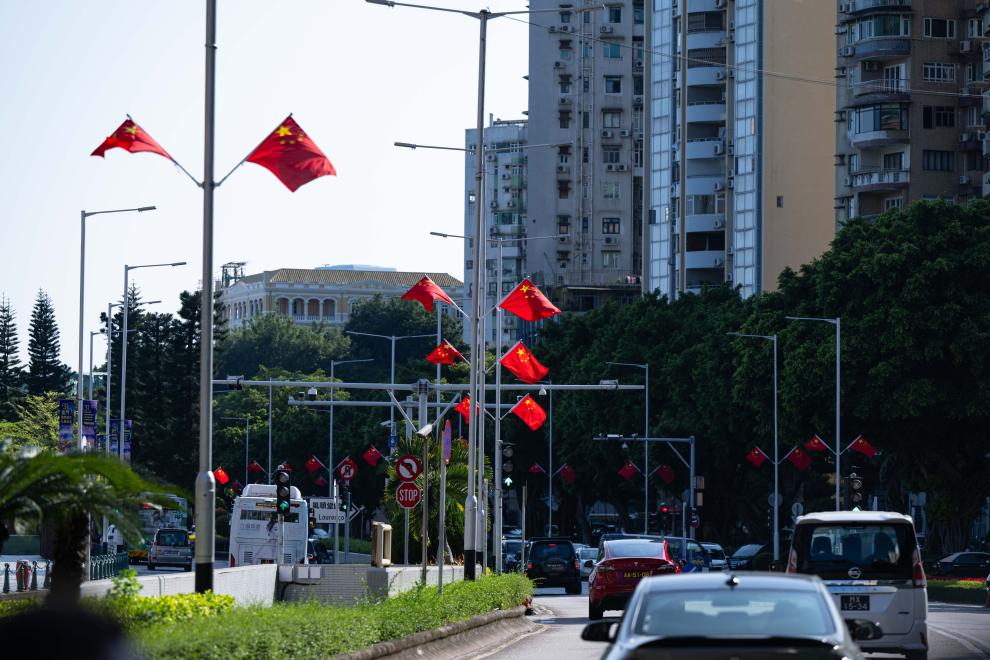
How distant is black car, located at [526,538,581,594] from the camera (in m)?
50.8

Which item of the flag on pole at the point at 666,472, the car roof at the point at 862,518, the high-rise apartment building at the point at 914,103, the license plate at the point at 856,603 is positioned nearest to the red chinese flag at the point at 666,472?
the flag on pole at the point at 666,472

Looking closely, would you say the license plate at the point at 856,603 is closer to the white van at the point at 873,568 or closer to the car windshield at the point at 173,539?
the white van at the point at 873,568

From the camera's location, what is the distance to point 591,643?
82.8ft

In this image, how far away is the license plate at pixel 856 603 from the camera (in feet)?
63.0

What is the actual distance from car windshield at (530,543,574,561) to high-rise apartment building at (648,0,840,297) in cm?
4149

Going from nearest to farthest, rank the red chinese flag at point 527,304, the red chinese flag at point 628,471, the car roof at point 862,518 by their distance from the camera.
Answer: the car roof at point 862,518 → the red chinese flag at point 527,304 → the red chinese flag at point 628,471

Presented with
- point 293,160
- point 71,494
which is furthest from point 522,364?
point 71,494

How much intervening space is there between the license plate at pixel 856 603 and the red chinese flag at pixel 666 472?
63892 mm

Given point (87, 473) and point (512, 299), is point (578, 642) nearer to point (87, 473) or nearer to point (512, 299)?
point (87, 473)

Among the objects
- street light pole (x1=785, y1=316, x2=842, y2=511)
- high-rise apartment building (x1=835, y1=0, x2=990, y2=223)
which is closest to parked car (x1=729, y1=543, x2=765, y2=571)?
street light pole (x1=785, y1=316, x2=842, y2=511)

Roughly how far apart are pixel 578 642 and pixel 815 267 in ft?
133

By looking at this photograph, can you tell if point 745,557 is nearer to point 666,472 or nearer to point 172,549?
point 666,472

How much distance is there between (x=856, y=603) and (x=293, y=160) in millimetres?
7734

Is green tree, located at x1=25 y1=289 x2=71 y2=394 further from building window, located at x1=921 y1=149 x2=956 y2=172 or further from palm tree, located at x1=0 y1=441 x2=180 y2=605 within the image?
palm tree, located at x1=0 y1=441 x2=180 y2=605
